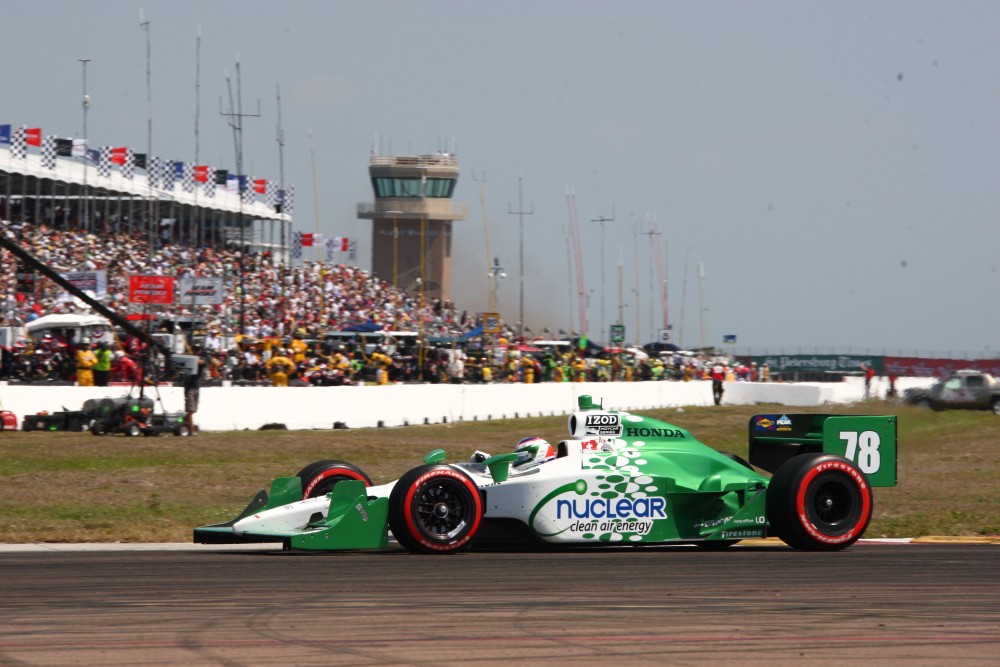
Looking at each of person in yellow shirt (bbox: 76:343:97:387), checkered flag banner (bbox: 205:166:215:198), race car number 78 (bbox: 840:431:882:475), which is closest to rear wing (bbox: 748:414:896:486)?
race car number 78 (bbox: 840:431:882:475)

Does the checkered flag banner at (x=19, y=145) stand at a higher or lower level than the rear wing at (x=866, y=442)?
higher

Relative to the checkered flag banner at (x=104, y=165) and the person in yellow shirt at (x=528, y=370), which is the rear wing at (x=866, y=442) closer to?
the person in yellow shirt at (x=528, y=370)

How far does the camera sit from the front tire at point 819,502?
11.9m

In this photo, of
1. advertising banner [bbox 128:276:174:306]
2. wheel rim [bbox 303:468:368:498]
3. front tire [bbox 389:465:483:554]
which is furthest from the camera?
advertising banner [bbox 128:276:174:306]

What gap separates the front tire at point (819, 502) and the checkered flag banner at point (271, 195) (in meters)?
55.3

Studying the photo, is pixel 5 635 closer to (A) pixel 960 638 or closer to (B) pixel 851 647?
(B) pixel 851 647

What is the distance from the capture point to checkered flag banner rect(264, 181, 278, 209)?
6694cm

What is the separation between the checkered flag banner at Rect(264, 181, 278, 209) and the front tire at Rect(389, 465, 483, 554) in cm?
5527

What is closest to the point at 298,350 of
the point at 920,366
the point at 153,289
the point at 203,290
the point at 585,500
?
the point at 153,289

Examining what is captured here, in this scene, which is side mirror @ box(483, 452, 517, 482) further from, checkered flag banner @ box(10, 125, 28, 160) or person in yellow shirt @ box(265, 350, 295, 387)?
checkered flag banner @ box(10, 125, 28, 160)

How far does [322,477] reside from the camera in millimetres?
12484

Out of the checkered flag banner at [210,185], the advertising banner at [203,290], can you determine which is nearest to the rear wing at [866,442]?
the advertising banner at [203,290]

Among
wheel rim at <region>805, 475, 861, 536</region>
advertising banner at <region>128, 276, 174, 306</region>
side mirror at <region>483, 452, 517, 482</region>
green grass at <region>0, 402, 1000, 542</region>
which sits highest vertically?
advertising banner at <region>128, 276, 174, 306</region>

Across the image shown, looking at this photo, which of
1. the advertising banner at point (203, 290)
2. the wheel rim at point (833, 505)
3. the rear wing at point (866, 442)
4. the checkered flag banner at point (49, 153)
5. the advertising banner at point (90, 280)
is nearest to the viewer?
the wheel rim at point (833, 505)
